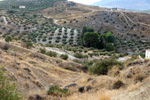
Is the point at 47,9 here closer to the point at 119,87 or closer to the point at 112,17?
the point at 112,17

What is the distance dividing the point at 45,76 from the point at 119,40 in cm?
4156

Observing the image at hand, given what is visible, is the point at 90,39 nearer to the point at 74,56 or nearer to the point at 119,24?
the point at 74,56

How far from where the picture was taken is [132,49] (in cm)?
4281

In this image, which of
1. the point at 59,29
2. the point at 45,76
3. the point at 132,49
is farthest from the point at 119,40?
the point at 45,76

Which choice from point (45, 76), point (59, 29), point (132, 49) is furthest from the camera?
point (59, 29)

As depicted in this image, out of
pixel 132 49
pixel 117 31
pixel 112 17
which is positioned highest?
pixel 112 17

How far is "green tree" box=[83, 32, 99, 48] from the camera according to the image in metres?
43.3

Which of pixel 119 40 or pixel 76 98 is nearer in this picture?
A: pixel 76 98

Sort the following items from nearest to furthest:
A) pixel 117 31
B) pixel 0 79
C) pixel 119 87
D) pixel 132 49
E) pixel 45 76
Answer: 1. pixel 0 79
2. pixel 119 87
3. pixel 45 76
4. pixel 132 49
5. pixel 117 31

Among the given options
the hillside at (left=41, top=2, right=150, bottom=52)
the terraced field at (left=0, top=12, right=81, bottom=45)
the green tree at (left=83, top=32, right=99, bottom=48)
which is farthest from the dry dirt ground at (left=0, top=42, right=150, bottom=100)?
the hillside at (left=41, top=2, right=150, bottom=52)

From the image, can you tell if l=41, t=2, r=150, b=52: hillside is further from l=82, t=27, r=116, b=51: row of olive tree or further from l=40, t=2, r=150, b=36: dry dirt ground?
l=82, t=27, r=116, b=51: row of olive tree

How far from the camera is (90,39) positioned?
43.0m

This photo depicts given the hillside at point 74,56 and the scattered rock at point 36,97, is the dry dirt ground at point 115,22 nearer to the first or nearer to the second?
the hillside at point 74,56

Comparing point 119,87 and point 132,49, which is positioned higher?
point 119,87
